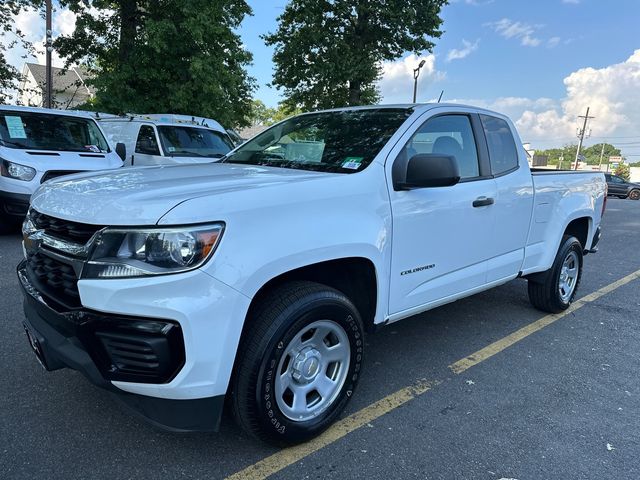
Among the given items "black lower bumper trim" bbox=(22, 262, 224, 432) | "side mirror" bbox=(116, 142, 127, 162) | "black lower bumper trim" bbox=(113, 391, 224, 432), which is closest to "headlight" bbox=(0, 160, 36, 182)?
"side mirror" bbox=(116, 142, 127, 162)

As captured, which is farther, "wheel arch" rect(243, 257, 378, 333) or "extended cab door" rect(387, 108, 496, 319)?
"extended cab door" rect(387, 108, 496, 319)

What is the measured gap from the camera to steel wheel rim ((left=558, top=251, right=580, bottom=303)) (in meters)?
4.72

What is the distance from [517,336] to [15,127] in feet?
24.2

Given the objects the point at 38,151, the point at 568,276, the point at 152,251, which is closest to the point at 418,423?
the point at 152,251

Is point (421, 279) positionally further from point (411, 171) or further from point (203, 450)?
point (203, 450)

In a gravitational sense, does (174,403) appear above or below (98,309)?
below

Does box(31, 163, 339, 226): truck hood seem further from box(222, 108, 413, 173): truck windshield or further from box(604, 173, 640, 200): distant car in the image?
box(604, 173, 640, 200): distant car

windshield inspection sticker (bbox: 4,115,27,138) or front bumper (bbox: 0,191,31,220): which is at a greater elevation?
windshield inspection sticker (bbox: 4,115,27,138)

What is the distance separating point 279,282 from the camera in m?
2.35

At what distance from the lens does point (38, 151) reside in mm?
6777

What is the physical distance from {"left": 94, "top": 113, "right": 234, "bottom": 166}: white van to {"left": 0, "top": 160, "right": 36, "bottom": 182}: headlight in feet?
8.40

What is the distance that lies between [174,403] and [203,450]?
56 centimetres

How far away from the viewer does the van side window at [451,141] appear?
317 cm

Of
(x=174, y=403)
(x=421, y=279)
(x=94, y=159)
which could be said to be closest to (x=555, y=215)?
(x=421, y=279)
